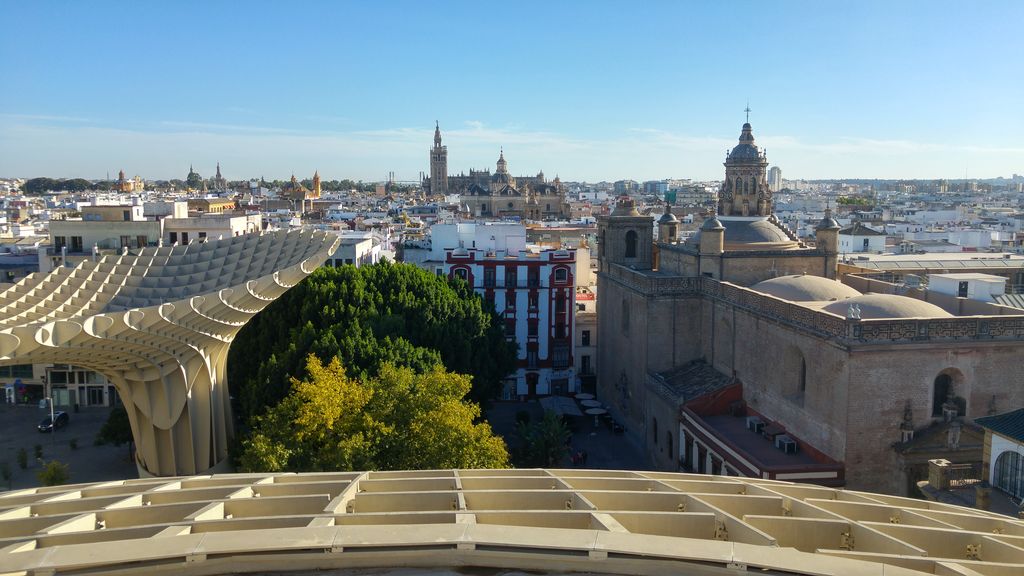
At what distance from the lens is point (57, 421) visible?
47.0 meters

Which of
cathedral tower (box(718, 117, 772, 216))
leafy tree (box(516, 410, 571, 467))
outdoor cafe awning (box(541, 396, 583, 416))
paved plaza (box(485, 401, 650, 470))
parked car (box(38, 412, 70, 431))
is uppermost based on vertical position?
cathedral tower (box(718, 117, 772, 216))

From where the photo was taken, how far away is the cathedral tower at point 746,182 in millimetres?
44938

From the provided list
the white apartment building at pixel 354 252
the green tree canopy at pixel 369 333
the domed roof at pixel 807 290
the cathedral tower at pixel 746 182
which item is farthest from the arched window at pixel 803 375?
the white apartment building at pixel 354 252

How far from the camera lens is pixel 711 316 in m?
39.3

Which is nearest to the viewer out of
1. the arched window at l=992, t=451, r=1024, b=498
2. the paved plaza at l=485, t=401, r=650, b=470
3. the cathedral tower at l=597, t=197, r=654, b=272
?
the arched window at l=992, t=451, r=1024, b=498

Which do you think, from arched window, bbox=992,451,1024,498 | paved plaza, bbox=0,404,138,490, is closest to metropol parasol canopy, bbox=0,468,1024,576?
arched window, bbox=992,451,1024,498

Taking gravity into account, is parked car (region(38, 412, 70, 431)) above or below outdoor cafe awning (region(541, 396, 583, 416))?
below

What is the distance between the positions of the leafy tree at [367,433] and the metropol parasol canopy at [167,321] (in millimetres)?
4624

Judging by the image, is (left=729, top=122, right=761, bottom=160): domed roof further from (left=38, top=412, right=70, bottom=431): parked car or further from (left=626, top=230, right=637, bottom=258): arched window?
(left=38, top=412, right=70, bottom=431): parked car

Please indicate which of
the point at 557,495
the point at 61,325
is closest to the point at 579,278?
the point at 61,325

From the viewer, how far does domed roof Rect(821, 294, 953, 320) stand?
30.1 m

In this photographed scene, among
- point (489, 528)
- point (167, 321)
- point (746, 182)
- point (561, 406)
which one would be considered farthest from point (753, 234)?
point (489, 528)

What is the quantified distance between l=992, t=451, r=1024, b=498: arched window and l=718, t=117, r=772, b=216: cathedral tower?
24.1m

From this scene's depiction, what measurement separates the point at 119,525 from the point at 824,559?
11391 mm
